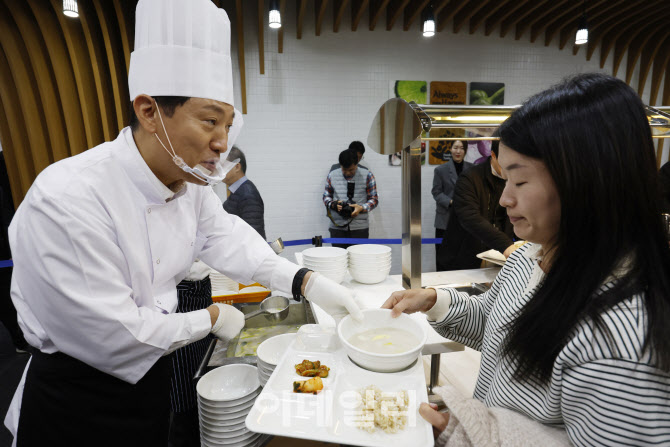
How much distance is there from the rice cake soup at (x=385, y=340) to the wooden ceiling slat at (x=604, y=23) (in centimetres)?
581

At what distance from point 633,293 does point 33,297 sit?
5.12 ft

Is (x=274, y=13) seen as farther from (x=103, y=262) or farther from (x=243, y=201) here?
(x=103, y=262)

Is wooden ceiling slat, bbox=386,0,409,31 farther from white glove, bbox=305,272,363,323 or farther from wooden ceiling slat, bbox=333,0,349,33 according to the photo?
white glove, bbox=305,272,363,323

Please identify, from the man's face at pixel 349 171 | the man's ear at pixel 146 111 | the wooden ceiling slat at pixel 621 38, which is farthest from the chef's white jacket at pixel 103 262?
the wooden ceiling slat at pixel 621 38

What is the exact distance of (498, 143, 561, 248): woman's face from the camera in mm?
800

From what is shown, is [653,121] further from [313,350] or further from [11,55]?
[11,55]

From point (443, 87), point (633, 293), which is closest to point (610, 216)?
point (633, 293)

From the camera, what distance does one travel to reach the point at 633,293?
0.70m

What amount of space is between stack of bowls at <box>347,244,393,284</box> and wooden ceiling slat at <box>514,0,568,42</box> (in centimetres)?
475

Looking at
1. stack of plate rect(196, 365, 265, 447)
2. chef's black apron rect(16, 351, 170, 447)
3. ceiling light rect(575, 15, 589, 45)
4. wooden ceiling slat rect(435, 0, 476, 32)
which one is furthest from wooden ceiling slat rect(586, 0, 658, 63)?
chef's black apron rect(16, 351, 170, 447)

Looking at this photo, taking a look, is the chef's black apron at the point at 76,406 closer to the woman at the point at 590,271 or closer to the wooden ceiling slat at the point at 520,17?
the woman at the point at 590,271

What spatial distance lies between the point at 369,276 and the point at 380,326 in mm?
624

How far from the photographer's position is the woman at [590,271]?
0.64 metres

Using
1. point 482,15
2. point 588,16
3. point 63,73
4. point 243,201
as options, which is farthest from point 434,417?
point 588,16
